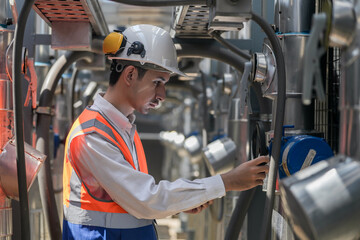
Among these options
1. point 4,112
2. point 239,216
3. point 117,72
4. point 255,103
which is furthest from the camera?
point 255,103

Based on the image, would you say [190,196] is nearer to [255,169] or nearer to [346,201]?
[255,169]

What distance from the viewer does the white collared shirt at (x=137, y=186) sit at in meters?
1.90

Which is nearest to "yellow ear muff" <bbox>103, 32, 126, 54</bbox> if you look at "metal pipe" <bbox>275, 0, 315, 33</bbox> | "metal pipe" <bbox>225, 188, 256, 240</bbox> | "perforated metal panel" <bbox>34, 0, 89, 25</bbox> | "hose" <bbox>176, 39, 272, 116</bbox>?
"perforated metal panel" <bbox>34, 0, 89, 25</bbox>

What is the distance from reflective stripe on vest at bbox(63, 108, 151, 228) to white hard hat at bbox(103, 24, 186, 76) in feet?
0.97

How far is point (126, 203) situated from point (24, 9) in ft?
2.50

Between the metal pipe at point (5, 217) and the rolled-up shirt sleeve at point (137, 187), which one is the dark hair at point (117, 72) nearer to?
the rolled-up shirt sleeve at point (137, 187)

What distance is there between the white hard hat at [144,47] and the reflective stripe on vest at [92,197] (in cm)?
30

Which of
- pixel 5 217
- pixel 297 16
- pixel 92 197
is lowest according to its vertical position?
pixel 5 217

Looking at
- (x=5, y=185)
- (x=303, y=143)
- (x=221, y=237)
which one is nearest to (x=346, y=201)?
(x=303, y=143)

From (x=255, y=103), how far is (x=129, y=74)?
0.96 meters

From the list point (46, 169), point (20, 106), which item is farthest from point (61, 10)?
point (46, 169)

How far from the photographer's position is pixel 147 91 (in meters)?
2.21

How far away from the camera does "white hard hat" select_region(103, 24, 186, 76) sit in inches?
86.8

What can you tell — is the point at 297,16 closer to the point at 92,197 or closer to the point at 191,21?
the point at 191,21
